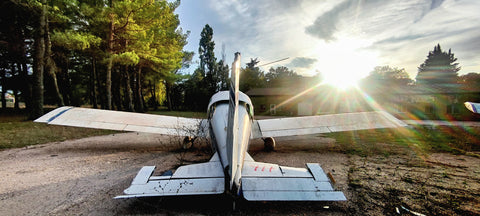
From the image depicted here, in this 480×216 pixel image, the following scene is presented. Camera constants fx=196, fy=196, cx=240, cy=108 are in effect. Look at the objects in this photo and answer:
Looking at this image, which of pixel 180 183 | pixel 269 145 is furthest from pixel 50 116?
pixel 269 145

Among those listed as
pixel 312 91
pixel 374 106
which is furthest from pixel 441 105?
pixel 312 91

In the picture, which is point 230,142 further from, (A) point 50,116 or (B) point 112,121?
(A) point 50,116

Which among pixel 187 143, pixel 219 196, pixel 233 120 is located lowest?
pixel 219 196

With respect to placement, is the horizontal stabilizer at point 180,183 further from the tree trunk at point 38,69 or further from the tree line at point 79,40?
the tree trunk at point 38,69

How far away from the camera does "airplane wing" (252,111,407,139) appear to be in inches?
238

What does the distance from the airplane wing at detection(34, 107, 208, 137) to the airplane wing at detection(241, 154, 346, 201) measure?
341 cm

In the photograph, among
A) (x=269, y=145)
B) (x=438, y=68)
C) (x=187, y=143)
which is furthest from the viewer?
(x=438, y=68)

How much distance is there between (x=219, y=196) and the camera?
3.05 m

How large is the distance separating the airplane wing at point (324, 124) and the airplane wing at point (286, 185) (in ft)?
11.5

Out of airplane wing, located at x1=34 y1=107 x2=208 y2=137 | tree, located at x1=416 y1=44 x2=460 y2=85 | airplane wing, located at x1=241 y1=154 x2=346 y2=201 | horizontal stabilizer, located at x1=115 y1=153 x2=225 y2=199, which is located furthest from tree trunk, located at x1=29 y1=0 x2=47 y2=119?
tree, located at x1=416 y1=44 x2=460 y2=85

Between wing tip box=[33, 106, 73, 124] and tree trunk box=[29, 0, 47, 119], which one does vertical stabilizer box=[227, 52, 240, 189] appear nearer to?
wing tip box=[33, 106, 73, 124]

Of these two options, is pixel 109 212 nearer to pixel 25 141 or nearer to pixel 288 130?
pixel 288 130

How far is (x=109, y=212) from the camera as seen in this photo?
8.24ft

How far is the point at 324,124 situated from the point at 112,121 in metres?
6.61
